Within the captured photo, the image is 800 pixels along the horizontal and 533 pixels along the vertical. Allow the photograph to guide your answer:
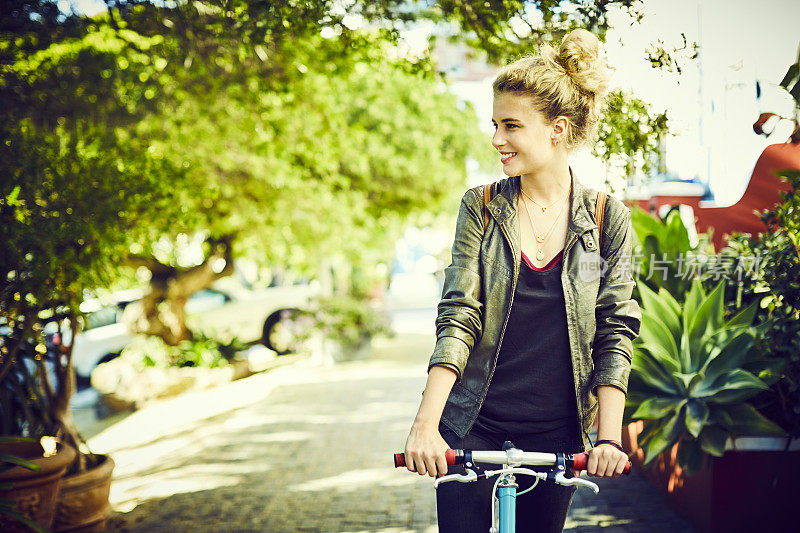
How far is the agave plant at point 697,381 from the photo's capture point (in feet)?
13.2

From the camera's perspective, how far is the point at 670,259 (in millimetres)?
5359

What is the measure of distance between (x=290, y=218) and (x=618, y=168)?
716 cm

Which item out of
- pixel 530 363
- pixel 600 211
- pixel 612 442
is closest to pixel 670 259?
pixel 600 211

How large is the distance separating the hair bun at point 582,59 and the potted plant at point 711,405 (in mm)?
2381

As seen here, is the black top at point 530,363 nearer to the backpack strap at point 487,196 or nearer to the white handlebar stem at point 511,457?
the backpack strap at point 487,196

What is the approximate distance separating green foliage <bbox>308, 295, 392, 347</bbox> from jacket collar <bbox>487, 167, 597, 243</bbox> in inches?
→ 466

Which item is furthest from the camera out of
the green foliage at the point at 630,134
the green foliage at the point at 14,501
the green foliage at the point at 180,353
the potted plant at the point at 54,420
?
the green foliage at the point at 180,353

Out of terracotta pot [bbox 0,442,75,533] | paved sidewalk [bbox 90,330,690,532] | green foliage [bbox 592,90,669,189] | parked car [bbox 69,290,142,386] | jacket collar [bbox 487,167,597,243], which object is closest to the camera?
jacket collar [bbox 487,167,597,243]

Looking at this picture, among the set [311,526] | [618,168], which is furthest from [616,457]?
[311,526]

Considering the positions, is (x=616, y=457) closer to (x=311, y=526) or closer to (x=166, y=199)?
(x=311, y=526)

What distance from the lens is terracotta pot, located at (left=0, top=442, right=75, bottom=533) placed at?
425 centimetres

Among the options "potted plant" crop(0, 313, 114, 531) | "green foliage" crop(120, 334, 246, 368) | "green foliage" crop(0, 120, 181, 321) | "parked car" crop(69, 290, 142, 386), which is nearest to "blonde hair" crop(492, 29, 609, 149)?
"green foliage" crop(0, 120, 181, 321)

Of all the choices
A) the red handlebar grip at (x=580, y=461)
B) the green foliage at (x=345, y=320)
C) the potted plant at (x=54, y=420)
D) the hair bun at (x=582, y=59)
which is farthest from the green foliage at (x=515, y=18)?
the green foliage at (x=345, y=320)

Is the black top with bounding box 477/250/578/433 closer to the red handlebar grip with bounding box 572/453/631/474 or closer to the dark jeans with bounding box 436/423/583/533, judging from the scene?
the dark jeans with bounding box 436/423/583/533
